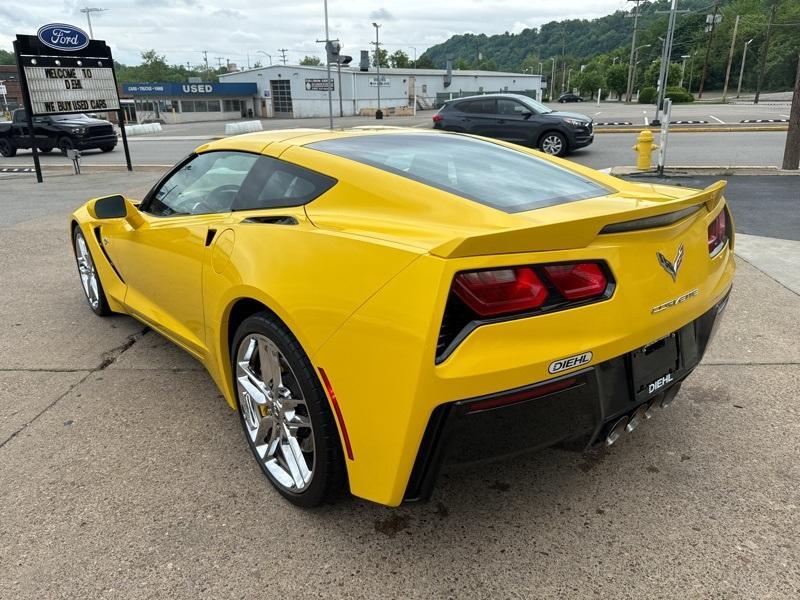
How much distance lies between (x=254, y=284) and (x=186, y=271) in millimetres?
806

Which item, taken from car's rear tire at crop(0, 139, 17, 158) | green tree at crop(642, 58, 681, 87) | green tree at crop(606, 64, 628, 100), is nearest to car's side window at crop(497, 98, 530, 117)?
car's rear tire at crop(0, 139, 17, 158)

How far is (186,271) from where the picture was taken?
2.88m

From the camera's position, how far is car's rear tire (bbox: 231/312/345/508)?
2051 mm

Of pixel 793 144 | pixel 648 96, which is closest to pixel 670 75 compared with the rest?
pixel 648 96

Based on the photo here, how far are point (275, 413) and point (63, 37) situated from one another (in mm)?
15253

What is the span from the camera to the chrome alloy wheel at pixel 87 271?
14.4 feet

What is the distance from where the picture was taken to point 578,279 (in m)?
1.79

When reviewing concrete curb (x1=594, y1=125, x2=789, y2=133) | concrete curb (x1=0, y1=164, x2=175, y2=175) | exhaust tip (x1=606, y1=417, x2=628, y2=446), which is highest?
exhaust tip (x1=606, y1=417, x2=628, y2=446)

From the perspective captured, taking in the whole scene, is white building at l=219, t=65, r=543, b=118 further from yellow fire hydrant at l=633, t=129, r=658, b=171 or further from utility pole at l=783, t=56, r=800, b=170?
utility pole at l=783, t=56, r=800, b=170

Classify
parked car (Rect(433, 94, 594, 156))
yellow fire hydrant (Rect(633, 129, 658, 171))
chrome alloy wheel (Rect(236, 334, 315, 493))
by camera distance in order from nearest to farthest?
chrome alloy wheel (Rect(236, 334, 315, 493)), yellow fire hydrant (Rect(633, 129, 658, 171)), parked car (Rect(433, 94, 594, 156))

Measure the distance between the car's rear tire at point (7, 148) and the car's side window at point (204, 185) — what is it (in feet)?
76.1

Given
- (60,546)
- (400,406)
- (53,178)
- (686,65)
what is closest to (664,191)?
(400,406)

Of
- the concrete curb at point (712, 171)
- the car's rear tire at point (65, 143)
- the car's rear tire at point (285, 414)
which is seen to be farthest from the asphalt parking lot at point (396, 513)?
the car's rear tire at point (65, 143)

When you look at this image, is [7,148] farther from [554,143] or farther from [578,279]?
[578,279]
